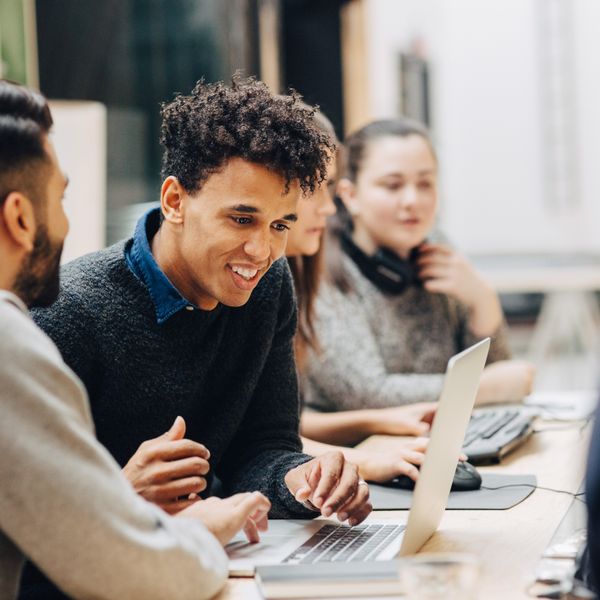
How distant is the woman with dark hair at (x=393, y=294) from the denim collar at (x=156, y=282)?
942 mm

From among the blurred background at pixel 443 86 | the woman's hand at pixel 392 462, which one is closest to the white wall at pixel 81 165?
the blurred background at pixel 443 86

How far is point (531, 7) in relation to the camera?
7.56 metres

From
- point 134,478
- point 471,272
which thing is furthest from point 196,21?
point 134,478

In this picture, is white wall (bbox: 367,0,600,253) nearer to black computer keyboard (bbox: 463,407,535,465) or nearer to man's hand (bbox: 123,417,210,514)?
black computer keyboard (bbox: 463,407,535,465)

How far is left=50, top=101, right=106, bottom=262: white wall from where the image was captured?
2461mm

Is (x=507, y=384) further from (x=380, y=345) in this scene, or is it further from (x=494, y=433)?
(x=494, y=433)

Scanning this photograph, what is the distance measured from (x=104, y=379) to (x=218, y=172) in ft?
1.11

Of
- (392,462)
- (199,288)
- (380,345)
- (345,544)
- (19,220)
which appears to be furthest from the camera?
(380,345)

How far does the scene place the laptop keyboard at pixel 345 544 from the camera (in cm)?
124

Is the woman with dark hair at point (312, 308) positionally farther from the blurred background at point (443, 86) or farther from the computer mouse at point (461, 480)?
the blurred background at point (443, 86)

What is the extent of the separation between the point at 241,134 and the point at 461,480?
64cm

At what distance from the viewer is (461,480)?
1603mm

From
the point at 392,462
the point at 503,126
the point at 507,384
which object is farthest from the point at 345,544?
the point at 503,126

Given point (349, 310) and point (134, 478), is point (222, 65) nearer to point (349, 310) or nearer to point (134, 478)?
point (349, 310)
